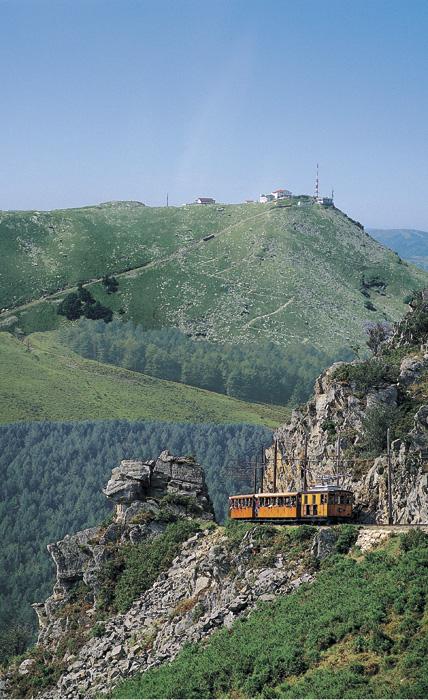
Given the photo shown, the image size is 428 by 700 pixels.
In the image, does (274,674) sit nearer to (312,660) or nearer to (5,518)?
(312,660)

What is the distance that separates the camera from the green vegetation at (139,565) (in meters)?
73.4

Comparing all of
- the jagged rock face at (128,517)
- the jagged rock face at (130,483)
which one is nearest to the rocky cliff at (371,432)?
the jagged rock face at (128,517)

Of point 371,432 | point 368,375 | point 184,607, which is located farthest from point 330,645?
point 368,375

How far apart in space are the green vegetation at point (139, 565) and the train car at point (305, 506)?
4607 mm

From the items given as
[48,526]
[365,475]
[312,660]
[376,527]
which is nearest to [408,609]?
[312,660]

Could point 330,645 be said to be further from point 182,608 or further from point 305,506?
point 182,608

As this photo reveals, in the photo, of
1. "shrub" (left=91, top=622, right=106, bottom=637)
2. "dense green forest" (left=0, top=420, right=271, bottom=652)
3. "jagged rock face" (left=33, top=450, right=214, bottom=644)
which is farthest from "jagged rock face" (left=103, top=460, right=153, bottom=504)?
"dense green forest" (left=0, top=420, right=271, bottom=652)

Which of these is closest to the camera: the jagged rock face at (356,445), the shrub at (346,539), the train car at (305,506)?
the shrub at (346,539)

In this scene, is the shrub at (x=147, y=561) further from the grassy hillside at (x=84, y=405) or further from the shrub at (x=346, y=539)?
the grassy hillside at (x=84, y=405)

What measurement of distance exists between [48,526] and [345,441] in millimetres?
79089

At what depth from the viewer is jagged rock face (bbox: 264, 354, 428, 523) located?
71.8m

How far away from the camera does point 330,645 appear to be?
5112 cm

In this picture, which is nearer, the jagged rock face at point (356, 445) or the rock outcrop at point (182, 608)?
the rock outcrop at point (182, 608)

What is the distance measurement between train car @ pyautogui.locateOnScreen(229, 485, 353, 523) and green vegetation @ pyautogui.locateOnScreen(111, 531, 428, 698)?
6389mm
